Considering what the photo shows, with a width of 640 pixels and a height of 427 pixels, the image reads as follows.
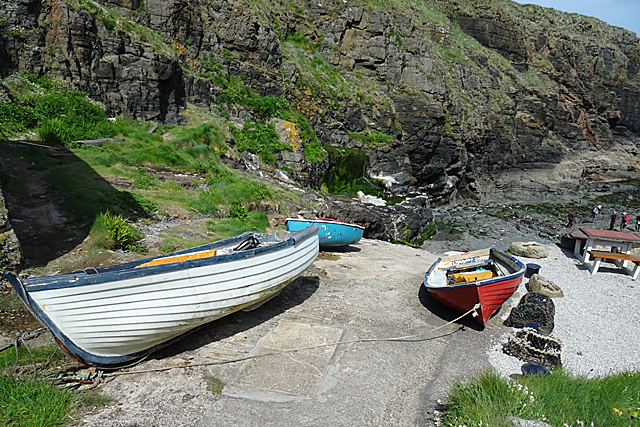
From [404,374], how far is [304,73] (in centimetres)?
2721

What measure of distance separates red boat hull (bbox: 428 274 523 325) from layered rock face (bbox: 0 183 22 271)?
264 inches

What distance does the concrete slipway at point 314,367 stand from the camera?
13.6 ft

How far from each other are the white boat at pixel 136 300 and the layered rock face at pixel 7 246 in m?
1.43

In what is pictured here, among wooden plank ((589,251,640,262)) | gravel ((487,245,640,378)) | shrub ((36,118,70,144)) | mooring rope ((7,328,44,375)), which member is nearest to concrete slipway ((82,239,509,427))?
mooring rope ((7,328,44,375))

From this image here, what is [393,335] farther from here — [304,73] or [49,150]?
[304,73]

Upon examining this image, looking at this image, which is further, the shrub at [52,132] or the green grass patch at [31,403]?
the shrub at [52,132]

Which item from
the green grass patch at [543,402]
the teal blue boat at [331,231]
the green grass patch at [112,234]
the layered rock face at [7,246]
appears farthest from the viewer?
the teal blue boat at [331,231]

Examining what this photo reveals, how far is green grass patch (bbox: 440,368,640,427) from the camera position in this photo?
380 centimetres

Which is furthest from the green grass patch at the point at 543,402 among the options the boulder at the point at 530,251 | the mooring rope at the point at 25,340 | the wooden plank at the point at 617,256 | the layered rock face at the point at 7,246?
the boulder at the point at 530,251

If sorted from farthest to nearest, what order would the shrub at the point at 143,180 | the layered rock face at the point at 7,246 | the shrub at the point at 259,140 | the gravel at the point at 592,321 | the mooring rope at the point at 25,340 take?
1. the shrub at the point at 259,140
2. the shrub at the point at 143,180
3. the gravel at the point at 592,321
4. the layered rock face at the point at 7,246
5. the mooring rope at the point at 25,340

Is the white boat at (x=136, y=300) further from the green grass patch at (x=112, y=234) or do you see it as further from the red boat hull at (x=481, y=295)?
the red boat hull at (x=481, y=295)

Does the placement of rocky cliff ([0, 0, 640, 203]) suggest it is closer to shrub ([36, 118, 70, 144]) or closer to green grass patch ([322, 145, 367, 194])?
green grass patch ([322, 145, 367, 194])

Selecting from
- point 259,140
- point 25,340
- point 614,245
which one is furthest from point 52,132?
point 614,245

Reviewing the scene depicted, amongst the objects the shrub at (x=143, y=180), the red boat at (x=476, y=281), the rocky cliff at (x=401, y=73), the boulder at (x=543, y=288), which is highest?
the rocky cliff at (x=401, y=73)
